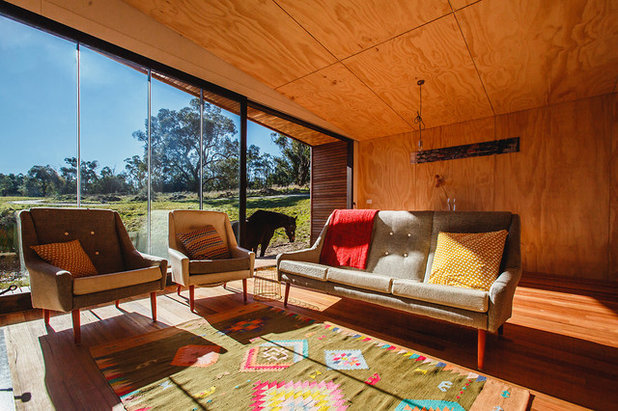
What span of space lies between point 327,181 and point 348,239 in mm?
3896

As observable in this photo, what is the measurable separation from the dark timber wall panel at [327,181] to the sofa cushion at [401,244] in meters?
3.64

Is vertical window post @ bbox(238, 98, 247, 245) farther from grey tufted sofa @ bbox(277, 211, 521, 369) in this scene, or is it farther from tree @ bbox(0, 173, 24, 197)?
tree @ bbox(0, 173, 24, 197)

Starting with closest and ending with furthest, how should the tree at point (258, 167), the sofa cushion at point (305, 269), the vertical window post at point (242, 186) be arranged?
the sofa cushion at point (305, 269)
the vertical window post at point (242, 186)
the tree at point (258, 167)

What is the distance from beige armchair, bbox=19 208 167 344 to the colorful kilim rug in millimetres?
351

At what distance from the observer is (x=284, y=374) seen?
160 centimetres

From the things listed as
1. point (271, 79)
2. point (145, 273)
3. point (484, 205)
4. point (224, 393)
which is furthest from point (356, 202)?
point (224, 393)

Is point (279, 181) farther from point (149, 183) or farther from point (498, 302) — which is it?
point (498, 302)

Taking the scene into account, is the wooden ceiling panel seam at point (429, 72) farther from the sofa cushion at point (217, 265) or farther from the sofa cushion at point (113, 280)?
the sofa cushion at point (113, 280)

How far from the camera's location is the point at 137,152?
3279 millimetres

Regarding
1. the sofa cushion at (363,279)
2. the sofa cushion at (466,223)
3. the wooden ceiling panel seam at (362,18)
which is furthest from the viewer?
the wooden ceiling panel seam at (362,18)

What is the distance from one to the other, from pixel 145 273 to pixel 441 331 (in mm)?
2341

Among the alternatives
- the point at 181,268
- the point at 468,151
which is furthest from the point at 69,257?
the point at 468,151

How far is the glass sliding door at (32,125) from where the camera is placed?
97.6 inches

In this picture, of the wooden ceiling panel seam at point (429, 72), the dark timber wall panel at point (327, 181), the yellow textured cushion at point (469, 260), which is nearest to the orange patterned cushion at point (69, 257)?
the yellow textured cushion at point (469, 260)
